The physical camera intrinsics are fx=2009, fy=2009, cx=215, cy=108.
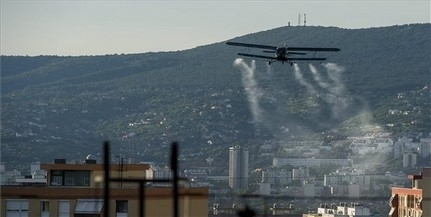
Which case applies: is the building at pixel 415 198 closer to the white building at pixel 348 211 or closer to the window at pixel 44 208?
the window at pixel 44 208

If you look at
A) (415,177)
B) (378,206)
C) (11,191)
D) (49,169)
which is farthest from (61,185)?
(378,206)

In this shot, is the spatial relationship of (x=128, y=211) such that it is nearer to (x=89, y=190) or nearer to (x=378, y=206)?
(x=89, y=190)

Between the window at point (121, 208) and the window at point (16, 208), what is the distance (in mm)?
2873

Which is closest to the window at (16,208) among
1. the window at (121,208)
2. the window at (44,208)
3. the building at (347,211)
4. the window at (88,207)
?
the window at (44,208)

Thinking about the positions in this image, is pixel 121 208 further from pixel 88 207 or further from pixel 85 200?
pixel 85 200

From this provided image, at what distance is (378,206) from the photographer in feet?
567

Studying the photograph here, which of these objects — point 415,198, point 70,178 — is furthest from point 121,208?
point 415,198

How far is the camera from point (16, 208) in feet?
190

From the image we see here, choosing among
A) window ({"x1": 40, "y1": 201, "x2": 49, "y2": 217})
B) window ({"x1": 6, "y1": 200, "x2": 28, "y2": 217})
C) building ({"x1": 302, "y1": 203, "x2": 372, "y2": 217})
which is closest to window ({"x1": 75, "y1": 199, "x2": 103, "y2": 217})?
window ({"x1": 40, "y1": 201, "x2": 49, "y2": 217})

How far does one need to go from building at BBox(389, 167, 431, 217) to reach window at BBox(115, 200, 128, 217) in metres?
22.5

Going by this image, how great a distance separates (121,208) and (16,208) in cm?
319

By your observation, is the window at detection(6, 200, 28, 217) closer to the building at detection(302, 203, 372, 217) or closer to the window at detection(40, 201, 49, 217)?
the window at detection(40, 201, 49, 217)

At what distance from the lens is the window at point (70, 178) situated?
61625mm

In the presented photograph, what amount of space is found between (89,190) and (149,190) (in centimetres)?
435
